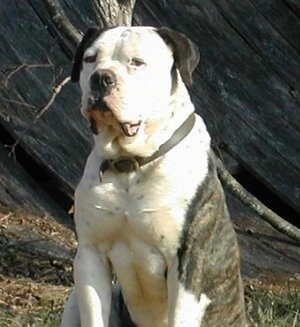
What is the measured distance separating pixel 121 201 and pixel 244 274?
3.33m

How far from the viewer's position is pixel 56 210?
32.0 ft

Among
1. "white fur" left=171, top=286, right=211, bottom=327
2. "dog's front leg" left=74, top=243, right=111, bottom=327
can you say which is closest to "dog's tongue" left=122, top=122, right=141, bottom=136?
"dog's front leg" left=74, top=243, right=111, bottom=327

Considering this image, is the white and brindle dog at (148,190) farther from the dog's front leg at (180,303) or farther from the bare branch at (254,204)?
the bare branch at (254,204)

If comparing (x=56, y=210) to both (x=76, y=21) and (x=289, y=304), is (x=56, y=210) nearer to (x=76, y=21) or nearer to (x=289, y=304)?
(x=76, y=21)

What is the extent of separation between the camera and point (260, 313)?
7910mm

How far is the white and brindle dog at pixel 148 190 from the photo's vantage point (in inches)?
236

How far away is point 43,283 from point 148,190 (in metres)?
2.82

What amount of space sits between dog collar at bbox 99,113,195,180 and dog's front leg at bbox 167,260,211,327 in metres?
0.48

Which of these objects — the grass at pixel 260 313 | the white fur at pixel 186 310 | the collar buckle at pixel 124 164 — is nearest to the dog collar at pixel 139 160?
the collar buckle at pixel 124 164

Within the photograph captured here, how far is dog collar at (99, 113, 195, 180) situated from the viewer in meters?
6.13

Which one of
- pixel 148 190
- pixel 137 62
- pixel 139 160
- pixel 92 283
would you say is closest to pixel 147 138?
pixel 139 160

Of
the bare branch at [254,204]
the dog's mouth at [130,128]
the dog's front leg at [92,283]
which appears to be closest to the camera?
the dog's mouth at [130,128]

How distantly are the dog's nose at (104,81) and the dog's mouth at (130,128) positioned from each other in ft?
0.62

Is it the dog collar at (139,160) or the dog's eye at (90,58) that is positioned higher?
the dog's eye at (90,58)
